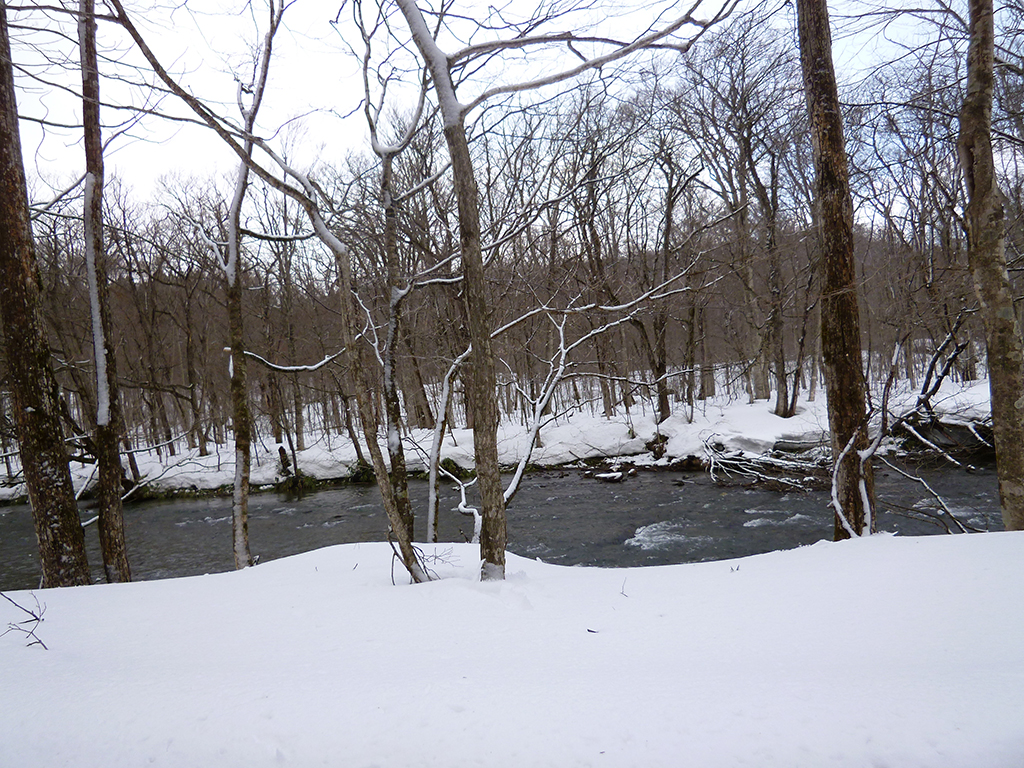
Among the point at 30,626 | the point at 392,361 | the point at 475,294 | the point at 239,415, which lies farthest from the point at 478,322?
the point at 239,415

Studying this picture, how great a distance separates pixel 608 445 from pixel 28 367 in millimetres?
15008

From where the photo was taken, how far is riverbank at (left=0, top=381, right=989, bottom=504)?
15602 mm

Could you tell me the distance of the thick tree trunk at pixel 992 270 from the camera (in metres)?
4.70

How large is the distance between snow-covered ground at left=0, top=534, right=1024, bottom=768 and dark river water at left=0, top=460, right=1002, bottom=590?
593 centimetres

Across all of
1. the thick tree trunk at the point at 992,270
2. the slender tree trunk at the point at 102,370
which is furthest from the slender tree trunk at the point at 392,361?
the thick tree trunk at the point at 992,270

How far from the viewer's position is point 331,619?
114 inches

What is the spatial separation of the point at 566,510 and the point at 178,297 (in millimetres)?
19665

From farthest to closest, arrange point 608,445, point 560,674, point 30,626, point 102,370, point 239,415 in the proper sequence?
1. point 608,445
2. point 239,415
3. point 102,370
4. point 30,626
5. point 560,674

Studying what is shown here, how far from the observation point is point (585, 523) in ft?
37.7

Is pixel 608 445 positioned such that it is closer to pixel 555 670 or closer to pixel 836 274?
pixel 836 274

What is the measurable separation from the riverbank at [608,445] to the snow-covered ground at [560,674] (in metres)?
12.5

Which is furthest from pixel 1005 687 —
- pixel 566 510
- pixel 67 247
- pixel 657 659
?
pixel 67 247

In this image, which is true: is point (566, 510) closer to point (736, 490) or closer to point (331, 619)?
point (736, 490)

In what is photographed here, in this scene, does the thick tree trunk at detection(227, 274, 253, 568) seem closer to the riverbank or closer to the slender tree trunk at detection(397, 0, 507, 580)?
the slender tree trunk at detection(397, 0, 507, 580)
